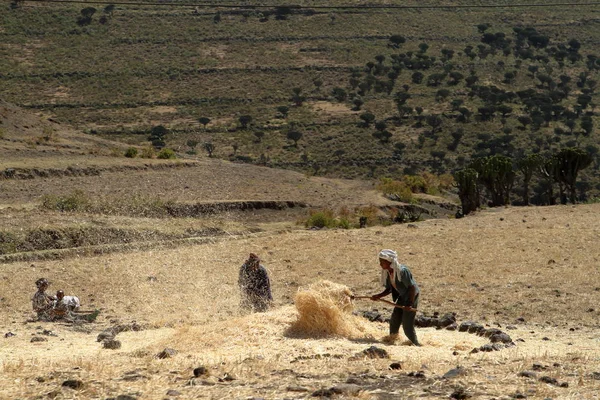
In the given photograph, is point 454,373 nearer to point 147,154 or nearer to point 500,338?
point 500,338

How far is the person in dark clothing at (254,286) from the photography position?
14.9 m

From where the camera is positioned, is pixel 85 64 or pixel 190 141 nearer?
pixel 190 141

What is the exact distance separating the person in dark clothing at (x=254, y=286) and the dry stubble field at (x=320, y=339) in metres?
0.31

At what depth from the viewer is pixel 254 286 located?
588 inches

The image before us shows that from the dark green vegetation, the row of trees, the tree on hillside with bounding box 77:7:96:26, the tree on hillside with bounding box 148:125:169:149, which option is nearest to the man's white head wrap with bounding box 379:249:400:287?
the row of trees

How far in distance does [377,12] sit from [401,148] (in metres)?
29.3

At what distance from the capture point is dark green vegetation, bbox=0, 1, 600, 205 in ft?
198

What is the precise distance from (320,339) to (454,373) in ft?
8.52

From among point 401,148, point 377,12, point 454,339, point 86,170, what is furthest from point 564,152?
point 377,12

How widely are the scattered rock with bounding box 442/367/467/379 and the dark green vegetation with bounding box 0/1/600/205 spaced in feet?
137

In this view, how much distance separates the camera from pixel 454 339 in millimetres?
12078

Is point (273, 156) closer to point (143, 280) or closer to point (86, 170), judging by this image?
point (86, 170)

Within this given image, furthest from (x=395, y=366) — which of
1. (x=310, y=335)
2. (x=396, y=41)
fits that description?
(x=396, y=41)

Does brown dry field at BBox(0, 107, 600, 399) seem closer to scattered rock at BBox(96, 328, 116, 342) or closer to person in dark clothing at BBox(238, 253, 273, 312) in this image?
scattered rock at BBox(96, 328, 116, 342)
